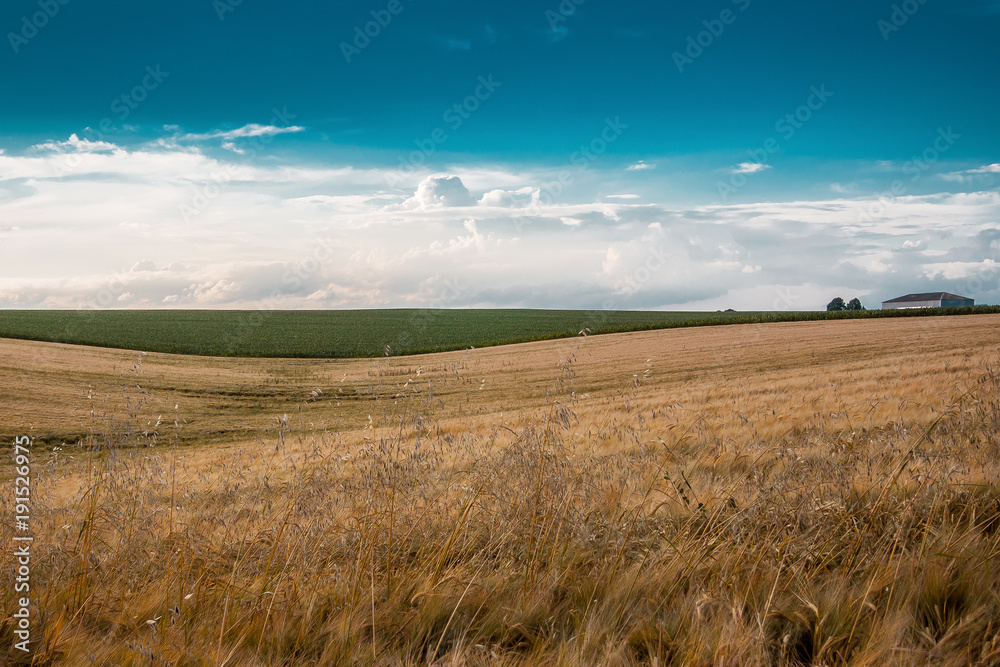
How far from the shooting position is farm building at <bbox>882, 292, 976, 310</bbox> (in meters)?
104

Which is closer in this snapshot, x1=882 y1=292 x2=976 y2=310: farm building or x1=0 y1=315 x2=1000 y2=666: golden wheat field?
x1=0 y1=315 x2=1000 y2=666: golden wheat field

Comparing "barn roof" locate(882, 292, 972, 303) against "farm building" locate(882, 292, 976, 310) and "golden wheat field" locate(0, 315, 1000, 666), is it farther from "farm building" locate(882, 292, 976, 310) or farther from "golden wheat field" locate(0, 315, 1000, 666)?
"golden wheat field" locate(0, 315, 1000, 666)

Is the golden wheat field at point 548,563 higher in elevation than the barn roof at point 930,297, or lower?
lower

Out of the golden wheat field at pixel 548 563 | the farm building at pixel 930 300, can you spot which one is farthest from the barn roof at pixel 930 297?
the golden wheat field at pixel 548 563

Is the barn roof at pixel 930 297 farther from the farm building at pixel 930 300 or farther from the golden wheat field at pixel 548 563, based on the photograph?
the golden wheat field at pixel 548 563

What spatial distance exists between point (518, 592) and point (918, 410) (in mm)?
8156

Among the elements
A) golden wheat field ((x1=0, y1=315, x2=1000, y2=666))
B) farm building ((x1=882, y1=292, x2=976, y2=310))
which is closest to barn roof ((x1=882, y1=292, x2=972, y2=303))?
farm building ((x1=882, y1=292, x2=976, y2=310))

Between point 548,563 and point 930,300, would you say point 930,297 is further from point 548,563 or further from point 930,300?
point 548,563

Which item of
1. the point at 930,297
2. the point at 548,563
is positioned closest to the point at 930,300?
the point at 930,297

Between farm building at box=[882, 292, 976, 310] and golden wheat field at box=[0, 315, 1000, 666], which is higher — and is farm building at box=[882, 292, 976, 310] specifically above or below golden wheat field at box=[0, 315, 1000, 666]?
above

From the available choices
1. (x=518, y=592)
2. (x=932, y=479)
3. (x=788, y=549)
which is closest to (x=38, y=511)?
(x=518, y=592)

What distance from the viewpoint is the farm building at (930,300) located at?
104188mm

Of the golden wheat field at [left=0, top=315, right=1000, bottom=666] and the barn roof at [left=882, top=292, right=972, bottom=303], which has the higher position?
the barn roof at [left=882, top=292, right=972, bottom=303]

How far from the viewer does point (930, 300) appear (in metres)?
105
